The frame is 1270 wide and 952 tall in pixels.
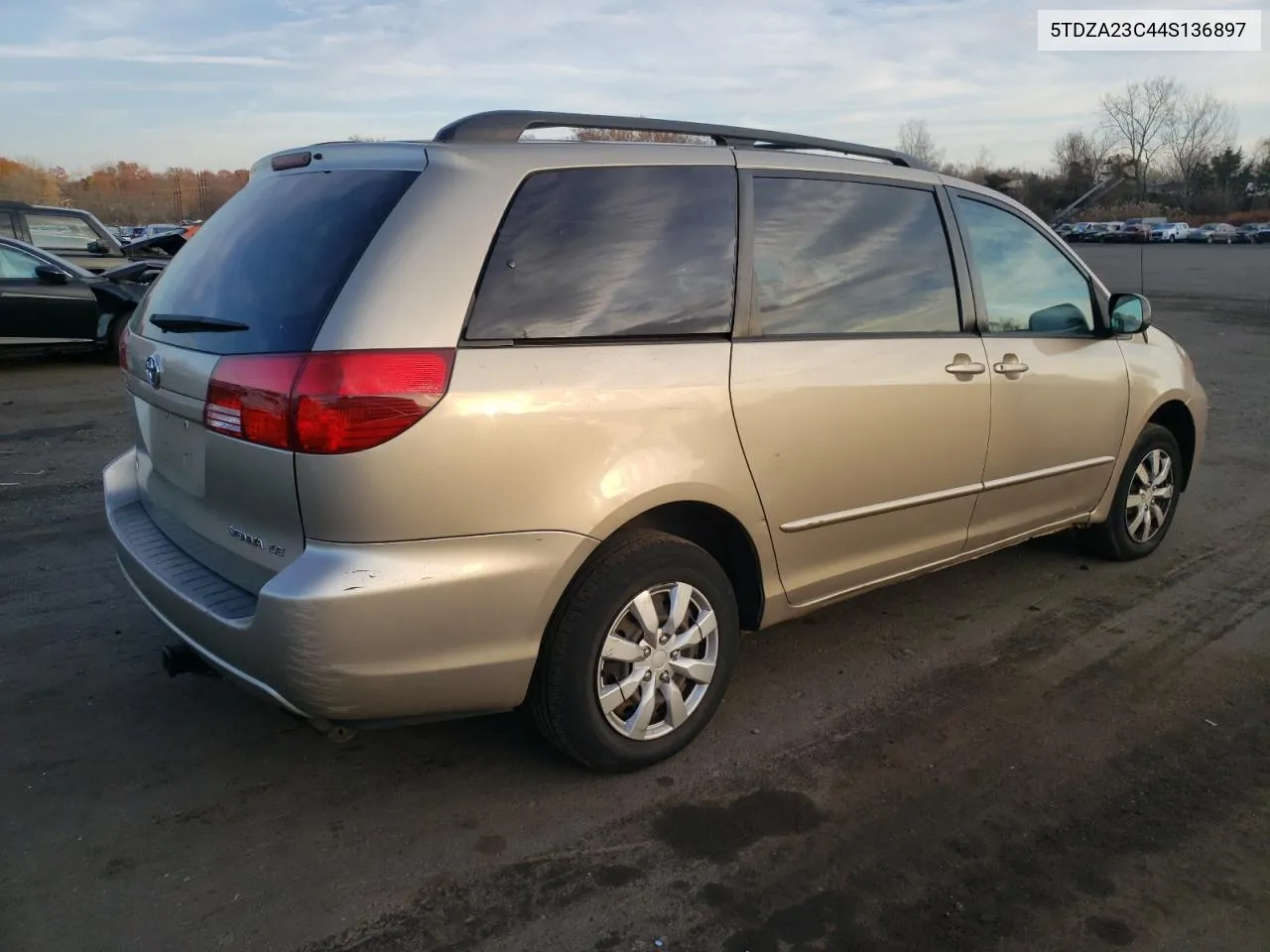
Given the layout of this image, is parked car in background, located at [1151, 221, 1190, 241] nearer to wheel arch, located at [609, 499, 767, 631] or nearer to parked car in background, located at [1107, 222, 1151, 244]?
parked car in background, located at [1107, 222, 1151, 244]

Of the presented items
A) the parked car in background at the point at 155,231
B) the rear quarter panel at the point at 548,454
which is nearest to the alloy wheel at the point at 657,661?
the rear quarter panel at the point at 548,454

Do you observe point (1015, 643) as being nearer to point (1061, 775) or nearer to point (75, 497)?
point (1061, 775)

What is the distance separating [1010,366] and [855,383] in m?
0.96

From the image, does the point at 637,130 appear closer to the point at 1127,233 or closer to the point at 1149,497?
the point at 1149,497

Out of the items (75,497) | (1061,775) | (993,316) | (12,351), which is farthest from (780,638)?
(12,351)

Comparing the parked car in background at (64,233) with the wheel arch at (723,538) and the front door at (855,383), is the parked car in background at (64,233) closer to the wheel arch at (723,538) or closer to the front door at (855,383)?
the front door at (855,383)

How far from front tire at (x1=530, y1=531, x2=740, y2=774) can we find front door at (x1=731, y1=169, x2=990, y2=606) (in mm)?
379

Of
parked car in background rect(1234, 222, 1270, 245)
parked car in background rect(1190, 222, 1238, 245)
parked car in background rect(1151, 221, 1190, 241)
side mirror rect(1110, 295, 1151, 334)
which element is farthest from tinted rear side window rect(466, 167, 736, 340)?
parked car in background rect(1234, 222, 1270, 245)

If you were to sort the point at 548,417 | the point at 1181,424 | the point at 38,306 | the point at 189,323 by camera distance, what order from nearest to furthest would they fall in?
1. the point at 548,417
2. the point at 189,323
3. the point at 1181,424
4. the point at 38,306

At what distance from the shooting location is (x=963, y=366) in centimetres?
395

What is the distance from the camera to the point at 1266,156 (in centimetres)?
8294

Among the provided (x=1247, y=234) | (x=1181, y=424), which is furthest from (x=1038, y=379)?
(x=1247, y=234)

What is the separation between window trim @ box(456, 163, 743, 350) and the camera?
8.95 ft

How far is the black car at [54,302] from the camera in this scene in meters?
11.0
